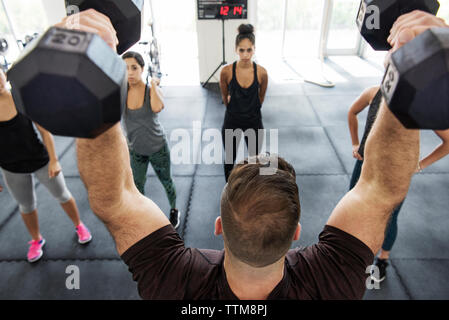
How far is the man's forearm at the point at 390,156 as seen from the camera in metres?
0.69

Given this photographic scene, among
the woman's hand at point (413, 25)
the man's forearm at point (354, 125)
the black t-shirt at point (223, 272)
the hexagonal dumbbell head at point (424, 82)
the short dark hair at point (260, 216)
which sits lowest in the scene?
the man's forearm at point (354, 125)

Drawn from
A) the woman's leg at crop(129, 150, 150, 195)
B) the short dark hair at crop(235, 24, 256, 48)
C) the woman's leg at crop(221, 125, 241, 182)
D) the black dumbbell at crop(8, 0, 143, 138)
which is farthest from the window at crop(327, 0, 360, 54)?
the black dumbbell at crop(8, 0, 143, 138)

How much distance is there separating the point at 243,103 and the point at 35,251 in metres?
2.07

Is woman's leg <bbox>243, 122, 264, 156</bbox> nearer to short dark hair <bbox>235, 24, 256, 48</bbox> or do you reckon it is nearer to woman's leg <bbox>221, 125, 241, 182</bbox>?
woman's leg <bbox>221, 125, 241, 182</bbox>

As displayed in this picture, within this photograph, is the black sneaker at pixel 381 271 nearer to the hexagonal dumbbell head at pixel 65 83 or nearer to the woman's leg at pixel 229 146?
the woman's leg at pixel 229 146

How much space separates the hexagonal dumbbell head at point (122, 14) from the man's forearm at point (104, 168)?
1.03 feet

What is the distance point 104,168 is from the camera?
742mm

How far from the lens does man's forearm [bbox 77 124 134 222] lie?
73 cm

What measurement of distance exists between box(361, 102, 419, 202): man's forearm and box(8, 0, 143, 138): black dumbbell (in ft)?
2.03

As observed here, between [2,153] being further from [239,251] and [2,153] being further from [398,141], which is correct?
[398,141]

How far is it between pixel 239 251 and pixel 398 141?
0.46 metres

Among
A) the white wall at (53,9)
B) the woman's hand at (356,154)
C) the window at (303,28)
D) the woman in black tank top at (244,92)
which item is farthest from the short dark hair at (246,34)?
the white wall at (53,9)
